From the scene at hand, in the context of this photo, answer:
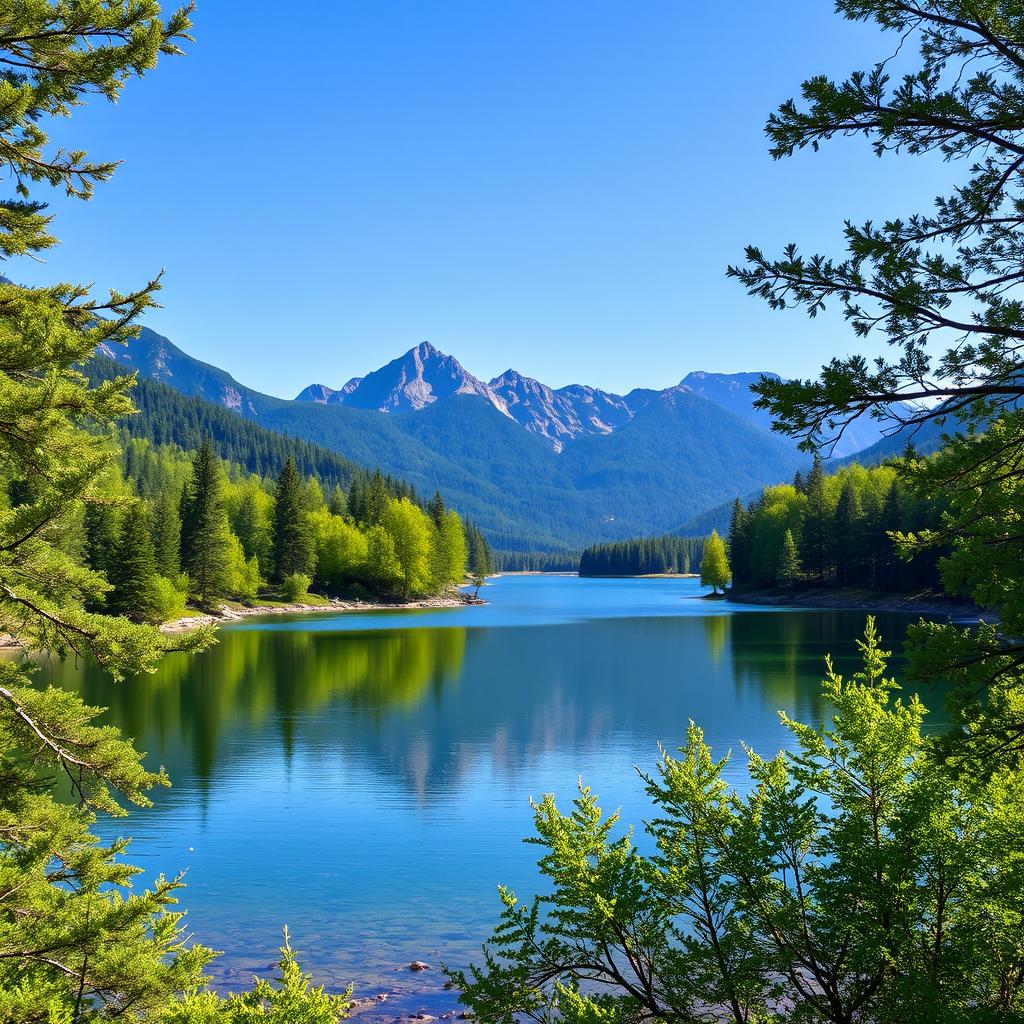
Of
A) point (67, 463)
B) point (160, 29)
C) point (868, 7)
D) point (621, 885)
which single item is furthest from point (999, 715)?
point (160, 29)

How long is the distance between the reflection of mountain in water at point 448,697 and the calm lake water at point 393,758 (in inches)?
6.4

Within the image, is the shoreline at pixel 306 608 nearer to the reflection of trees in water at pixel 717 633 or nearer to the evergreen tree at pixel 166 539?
the evergreen tree at pixel 166 539

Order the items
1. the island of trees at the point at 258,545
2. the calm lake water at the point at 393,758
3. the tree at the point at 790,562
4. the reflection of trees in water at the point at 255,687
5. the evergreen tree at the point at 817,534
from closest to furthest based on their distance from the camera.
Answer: the calm lake water at the point at 393,758
the reflection of trees in water at the point at 255,687
the island of trees at the point at 258,545
the tree at the point at 790,562
the evergreen tree at the point at 817,534

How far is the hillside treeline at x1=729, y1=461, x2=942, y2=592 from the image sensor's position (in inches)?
3578

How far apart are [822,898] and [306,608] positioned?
3643 inches

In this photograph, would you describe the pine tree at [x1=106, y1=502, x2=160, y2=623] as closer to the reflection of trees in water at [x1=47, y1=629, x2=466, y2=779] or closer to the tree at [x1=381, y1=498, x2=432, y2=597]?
the reflection of trees in water at [x1=47, y1=629, x2=466, y2=779]

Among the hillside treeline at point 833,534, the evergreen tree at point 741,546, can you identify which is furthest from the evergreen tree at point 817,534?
the evergreen tree at point 741,546

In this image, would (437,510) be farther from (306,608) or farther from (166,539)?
(166,539)

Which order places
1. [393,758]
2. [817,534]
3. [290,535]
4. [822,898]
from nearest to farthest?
[822,898], [393,758], [290,535], [817,534]

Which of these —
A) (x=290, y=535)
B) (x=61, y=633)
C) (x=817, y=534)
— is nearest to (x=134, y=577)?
(x=290, y=535)

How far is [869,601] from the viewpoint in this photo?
9344 cm

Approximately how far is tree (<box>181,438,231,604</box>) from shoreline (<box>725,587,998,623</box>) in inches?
2594

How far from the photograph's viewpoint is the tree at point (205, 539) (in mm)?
84375

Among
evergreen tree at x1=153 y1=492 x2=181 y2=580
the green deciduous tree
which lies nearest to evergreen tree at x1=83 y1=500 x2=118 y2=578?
evergreen tree at x1=153 y1=492 x2=181 y2=580
